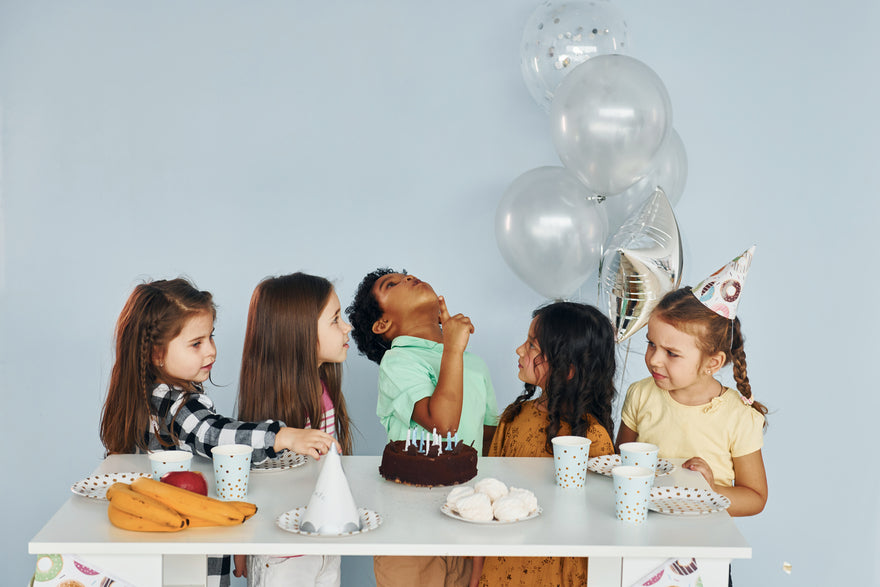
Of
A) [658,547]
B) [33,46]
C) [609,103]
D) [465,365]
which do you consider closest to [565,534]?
[658,547]

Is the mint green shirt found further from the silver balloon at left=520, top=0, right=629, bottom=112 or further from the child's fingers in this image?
the silver balloon at left=520, top=0, right=629, bottom=112

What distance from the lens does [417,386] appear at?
204 centimetres

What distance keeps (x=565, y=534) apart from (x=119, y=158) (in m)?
2.17

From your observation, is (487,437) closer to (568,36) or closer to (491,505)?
(491,505)

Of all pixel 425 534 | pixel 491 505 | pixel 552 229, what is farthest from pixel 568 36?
pixel 425 534

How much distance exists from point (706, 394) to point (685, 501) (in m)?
0.54

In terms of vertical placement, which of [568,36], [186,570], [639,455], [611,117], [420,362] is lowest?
[186,570]

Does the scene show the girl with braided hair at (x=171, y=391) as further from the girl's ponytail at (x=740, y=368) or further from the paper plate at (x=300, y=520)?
the girl's ponytail at (x=740, y=368)

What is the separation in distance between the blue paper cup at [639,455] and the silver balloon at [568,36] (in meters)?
1.35

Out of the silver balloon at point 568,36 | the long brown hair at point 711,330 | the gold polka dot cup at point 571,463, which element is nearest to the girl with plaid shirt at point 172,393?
the gold polka dot cup at point 571,463

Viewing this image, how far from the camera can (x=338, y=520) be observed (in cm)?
134

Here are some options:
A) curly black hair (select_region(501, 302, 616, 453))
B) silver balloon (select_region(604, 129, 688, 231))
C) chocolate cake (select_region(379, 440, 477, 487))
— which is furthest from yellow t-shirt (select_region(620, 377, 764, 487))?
silver balloon (select_region(604, 129, 688, 231))

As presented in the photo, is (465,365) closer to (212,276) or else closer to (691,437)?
(691,437)

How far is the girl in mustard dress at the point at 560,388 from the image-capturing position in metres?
1.91
